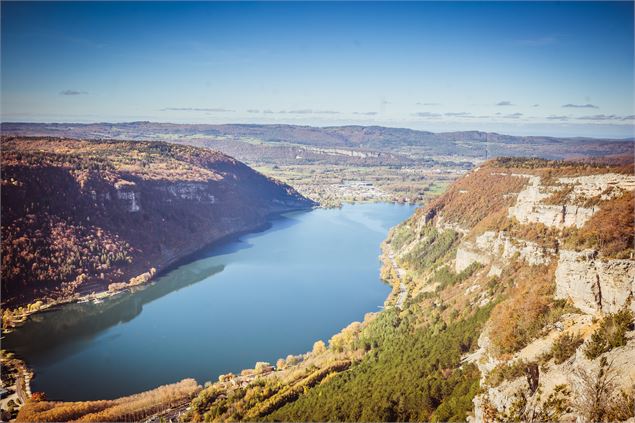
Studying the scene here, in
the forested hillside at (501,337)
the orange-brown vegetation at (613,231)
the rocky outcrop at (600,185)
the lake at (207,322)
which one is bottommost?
the lake at (207,322)

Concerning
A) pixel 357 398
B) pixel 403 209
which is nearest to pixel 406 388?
pixel 357 398

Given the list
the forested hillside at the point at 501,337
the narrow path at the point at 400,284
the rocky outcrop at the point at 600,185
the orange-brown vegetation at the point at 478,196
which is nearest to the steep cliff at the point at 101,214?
the forested hillside at the point at 501,337

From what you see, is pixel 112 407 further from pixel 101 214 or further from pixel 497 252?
pixel 101 214

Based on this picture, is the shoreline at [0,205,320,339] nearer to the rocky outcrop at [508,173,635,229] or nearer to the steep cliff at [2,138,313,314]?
the steep cliff at [2,138,313,314]

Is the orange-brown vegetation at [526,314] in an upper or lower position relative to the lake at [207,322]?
upper

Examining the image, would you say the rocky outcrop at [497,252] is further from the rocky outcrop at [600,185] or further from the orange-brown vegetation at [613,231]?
the rocky outcrop at [600,185]

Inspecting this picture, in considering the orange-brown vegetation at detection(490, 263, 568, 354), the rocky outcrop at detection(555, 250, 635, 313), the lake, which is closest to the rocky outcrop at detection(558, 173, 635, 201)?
the orange-brown vegetation at detection(490, 263, 568, 354)

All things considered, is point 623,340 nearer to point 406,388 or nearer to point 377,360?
point 406,388
